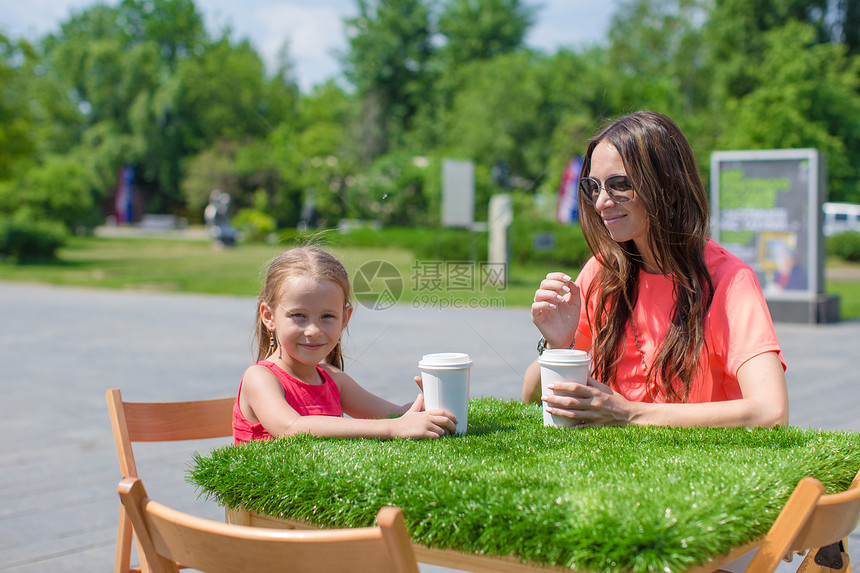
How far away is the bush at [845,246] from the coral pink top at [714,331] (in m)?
23.6

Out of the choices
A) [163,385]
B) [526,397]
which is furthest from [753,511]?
[163,385]

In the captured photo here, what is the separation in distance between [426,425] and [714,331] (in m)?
0.82

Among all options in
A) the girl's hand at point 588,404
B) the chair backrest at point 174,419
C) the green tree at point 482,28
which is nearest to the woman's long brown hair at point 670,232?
the girl's hand at point 588,404

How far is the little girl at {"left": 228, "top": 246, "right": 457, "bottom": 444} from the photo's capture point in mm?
1798

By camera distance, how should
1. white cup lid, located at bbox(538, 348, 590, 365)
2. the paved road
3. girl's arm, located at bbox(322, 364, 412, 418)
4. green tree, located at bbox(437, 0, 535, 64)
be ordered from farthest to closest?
1. green tree, located at bbox(437, 0, 535, 64)
2. the paved road
3. girl's arm, located at bbox(322, 364, 412, 418)
4. white cup lid, located at bbox(538, 348, 590, 365)

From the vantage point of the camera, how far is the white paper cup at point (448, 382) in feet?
5.73

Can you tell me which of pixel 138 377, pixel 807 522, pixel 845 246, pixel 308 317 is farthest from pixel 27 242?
pixel 807 522

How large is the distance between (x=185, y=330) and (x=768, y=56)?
24094 millimetres

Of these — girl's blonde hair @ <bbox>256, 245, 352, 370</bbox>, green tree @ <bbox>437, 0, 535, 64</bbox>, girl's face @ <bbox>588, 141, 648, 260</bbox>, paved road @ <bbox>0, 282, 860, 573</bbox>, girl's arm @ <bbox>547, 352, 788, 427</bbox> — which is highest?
green tree @ <bbox>437, 0, 535, 64</bbox>

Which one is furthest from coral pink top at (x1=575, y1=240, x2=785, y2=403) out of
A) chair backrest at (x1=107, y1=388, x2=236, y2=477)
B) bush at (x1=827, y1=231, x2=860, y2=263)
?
bush at (x1=827, y1=231, x2=860, y2=263)

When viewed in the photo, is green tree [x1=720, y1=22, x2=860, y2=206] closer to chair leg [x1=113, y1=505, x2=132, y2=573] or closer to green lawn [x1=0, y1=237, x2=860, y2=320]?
green lawn [x1=0, y1=237, x2=860, y2=320]

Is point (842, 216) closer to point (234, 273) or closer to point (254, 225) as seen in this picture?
point (234, 273)

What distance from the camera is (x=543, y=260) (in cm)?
2064

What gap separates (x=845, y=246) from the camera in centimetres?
2305
